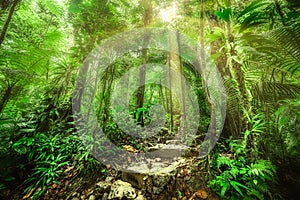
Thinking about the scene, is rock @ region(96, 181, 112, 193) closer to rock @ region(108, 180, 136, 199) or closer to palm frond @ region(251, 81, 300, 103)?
rock @ region(108, 180, 136, 199)

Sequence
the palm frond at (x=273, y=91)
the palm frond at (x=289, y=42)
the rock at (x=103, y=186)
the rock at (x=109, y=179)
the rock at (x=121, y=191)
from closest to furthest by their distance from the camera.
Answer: the palm frond at (x=289, y=42)
the palm frond at (x=273, y=91)
the rock at (x=121, y=191)
the rock at (x=103, y=186)
the rock at (x=109, y=179)

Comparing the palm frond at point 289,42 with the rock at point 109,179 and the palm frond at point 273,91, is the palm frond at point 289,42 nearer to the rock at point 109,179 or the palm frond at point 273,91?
the palm frond at point 273,91

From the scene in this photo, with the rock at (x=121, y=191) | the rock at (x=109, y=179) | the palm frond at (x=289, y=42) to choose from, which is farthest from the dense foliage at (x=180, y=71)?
the rock at (x=121, y=191)

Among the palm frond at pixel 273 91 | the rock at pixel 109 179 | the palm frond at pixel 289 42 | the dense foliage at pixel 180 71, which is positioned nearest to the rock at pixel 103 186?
the rock at pixel 109 179

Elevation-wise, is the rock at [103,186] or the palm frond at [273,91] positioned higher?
the palm frond at [273,91]

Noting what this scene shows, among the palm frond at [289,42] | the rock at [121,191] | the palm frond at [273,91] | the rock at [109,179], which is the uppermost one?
the palm frond at [289,42]

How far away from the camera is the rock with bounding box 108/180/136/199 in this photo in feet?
7.24

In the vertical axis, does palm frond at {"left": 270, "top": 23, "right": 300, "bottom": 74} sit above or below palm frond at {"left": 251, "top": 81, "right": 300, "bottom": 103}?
above

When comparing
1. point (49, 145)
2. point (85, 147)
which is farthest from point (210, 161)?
point (49, 145)

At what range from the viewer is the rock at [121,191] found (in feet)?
7.24

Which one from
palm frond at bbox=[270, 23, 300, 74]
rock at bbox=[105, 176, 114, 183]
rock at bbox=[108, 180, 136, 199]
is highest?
palm frond at bbox=[270, 23, 300, 74]

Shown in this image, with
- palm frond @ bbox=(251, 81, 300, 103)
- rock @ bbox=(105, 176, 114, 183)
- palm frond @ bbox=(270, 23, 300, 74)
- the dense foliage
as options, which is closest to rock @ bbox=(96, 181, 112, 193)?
rock @ bbox=(105, 176, 114, 183)

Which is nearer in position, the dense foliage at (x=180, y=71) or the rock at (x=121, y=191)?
the dense foliage at (x=180, y=71)

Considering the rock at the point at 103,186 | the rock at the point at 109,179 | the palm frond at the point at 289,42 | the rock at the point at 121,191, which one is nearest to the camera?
the palm frond at the point at 289,42
